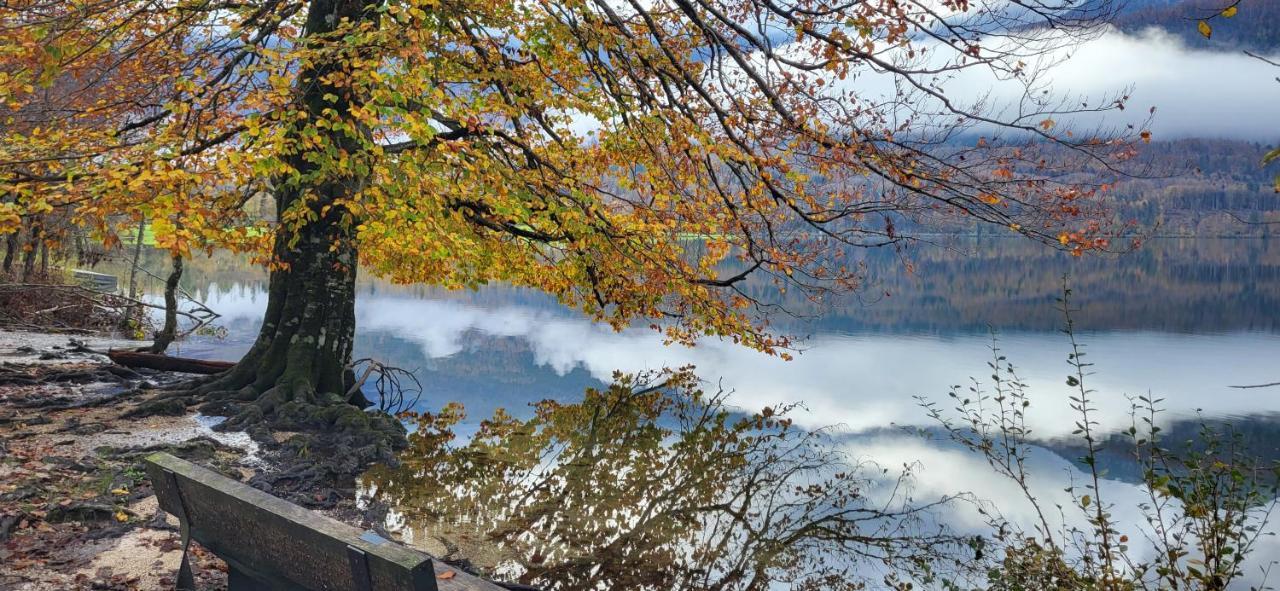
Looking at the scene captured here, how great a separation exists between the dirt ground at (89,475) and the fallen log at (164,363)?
0.80 metres

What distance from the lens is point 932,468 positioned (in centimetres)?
1420

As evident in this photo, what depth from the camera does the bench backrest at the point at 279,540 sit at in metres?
3.54

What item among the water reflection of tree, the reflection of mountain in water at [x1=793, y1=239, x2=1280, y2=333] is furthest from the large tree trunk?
the reflection of mountain in water at [x1=793, y1=239, x2=1280, y2=333]

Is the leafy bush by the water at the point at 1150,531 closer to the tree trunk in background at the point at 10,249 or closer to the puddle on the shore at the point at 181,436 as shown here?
the puddle on the shore at the point at 181,436

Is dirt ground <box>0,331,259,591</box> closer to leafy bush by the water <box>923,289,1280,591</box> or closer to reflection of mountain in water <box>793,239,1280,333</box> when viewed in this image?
leafy bush by the water <box>923,289,1280,591</box>

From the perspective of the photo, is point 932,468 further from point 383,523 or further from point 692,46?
point 383,523

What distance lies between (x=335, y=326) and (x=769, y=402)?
10.9 m

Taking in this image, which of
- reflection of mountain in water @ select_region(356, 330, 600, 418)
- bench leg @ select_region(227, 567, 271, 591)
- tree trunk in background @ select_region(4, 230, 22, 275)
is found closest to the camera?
bench leg @ select_region(227, 567, 271, 591)

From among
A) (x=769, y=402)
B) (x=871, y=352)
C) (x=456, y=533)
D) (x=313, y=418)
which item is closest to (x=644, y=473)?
(x=456, y=533)

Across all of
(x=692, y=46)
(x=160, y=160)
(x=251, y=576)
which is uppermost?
(x=692, y=46)

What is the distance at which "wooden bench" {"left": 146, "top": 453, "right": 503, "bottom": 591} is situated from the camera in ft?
11.7

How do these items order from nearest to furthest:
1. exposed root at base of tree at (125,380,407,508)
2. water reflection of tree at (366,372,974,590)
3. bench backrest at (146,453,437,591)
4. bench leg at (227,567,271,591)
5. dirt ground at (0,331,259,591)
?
bench backrest at (146,453,437,591) → bench leg at (227,567,271,591) → dirt ground at (0,331,259,591) → water reflection of tree at (366,372,974,590) → exposed root at base of tree at (125,380,407,508)

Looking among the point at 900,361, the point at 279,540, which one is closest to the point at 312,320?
the point at 279,540

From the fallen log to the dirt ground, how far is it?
80 cm
